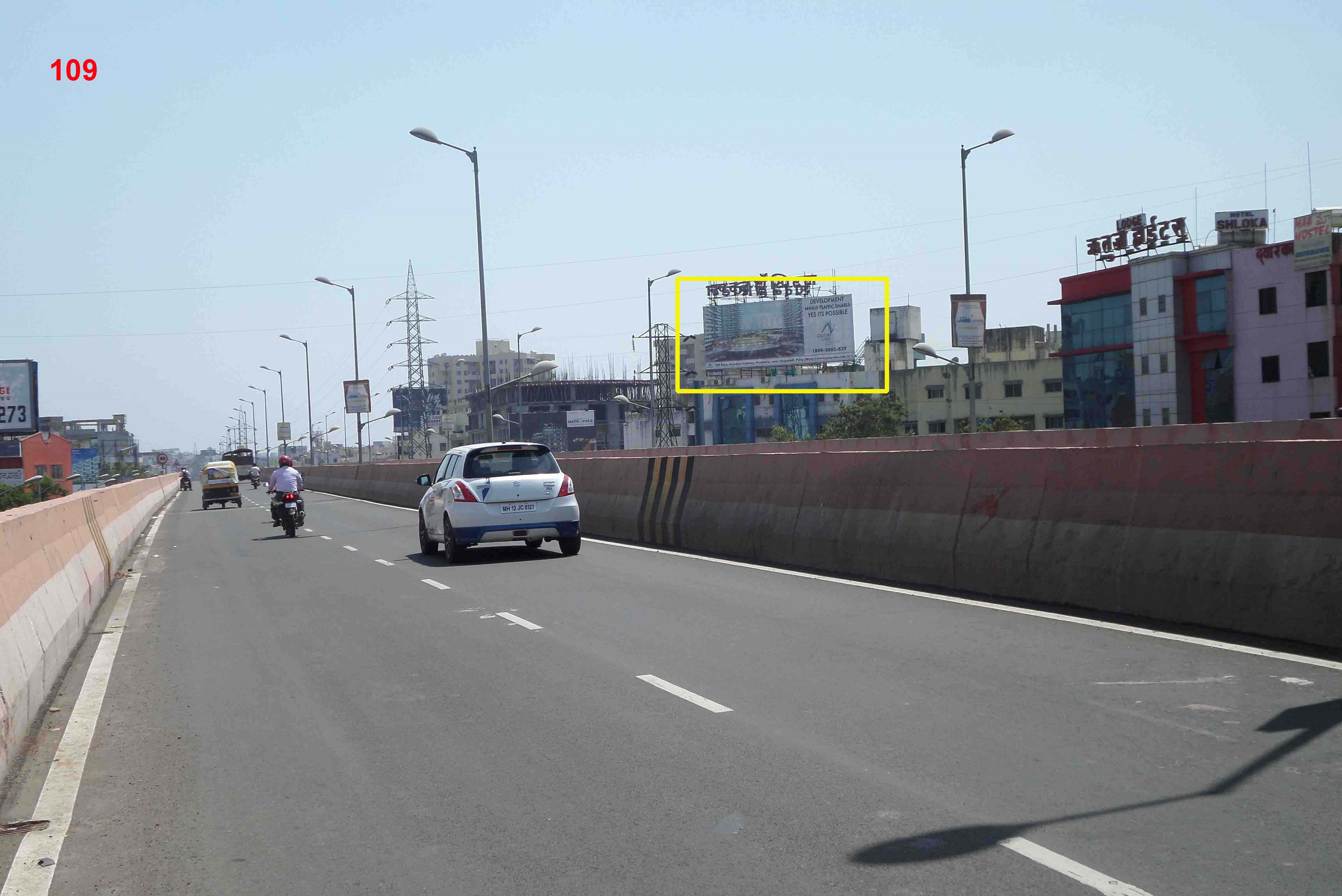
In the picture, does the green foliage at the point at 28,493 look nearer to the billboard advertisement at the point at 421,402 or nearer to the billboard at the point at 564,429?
the billboard at the point at 564,429

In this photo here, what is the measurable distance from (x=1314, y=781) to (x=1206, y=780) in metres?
0.42

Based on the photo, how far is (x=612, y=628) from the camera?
1077 cm

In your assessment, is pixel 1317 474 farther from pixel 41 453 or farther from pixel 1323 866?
pixel 41 453

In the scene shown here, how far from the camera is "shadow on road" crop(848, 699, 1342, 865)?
4758 mm

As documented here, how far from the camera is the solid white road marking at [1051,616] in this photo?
8.01m

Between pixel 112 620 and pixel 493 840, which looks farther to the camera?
pixel 112 620

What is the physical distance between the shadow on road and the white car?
12.6 metres

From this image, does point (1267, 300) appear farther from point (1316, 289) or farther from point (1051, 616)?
point (1051, 616)

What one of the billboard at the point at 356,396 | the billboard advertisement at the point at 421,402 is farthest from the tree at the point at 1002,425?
the billboard advertisement at the point at 421,402

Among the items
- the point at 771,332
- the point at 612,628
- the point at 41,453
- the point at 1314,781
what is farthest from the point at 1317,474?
the point at 41,453

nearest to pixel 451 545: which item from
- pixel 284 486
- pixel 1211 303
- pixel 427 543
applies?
pixel 427 543

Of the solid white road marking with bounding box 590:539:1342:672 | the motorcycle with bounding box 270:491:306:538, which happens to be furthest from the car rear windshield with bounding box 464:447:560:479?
the motorcycle with bounding box 270:491:306:538

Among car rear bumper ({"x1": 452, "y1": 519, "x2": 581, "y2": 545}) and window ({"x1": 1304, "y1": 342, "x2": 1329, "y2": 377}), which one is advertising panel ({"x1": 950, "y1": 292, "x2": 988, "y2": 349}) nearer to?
car rear bumper ({"x1": 452, "y1": 519, "x2": 581, "y2": 545})

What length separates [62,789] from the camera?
6.31 metres
